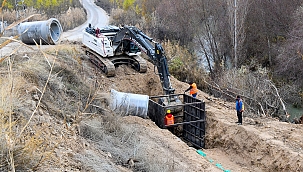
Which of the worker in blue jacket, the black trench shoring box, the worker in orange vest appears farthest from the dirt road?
the worker in blue jacket

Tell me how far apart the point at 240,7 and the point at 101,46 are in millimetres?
11652

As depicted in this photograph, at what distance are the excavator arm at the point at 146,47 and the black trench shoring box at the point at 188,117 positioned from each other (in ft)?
1.85

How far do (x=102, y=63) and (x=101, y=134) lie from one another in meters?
7.09

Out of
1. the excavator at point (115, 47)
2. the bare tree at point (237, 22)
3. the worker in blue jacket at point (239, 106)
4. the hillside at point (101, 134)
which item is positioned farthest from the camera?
the bare tree at point (237, 22)

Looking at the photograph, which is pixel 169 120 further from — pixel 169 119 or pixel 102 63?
pixel 102 63

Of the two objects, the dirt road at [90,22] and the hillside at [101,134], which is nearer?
the hillside at [101,134]

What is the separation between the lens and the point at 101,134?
25.5ft

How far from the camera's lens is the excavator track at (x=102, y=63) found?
14.1 m

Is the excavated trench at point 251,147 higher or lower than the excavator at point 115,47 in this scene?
lower

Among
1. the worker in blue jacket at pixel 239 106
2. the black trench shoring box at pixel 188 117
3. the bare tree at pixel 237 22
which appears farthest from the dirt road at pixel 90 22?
the bare tree at pixel 237 22

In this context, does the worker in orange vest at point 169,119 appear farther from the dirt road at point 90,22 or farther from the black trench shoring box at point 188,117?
the dirt road at point 90,22

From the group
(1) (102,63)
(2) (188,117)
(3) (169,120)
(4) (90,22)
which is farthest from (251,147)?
(4) (90,22)

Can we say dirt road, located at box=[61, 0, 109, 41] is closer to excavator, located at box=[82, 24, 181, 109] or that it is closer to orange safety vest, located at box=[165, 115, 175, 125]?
excavator, located at box=[82, 24, 181, 109]

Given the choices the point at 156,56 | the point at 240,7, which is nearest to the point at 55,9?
the point at 240,7
